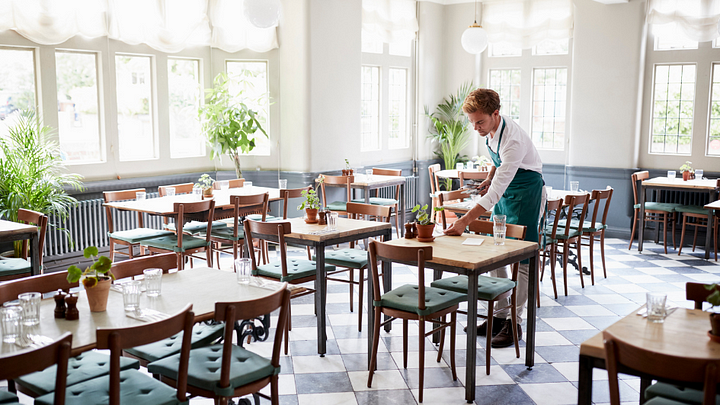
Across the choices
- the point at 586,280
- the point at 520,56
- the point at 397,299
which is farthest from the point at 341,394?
the point at 520,56

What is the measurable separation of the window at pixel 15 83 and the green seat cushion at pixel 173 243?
196 centimetres

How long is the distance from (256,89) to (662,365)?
6.74 metres

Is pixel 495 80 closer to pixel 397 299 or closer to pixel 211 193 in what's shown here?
pixel 211 193

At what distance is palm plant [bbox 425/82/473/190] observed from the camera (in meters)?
9.38

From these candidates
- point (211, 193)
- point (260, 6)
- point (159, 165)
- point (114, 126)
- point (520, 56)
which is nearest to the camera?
point (260, 6)

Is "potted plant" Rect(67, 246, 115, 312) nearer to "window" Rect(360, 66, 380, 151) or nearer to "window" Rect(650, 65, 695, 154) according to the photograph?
"window" Rect(360, 66, 380, 151)

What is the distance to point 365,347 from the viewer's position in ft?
14.4

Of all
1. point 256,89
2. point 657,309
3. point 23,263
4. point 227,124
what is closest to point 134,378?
point 657,309

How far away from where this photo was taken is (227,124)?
730 cm

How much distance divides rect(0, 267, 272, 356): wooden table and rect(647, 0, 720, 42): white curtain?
7076 mm

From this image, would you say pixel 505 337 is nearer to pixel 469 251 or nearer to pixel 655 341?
pixel 469 251

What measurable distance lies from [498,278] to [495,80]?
6135 mm

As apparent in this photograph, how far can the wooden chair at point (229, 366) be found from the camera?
248cm

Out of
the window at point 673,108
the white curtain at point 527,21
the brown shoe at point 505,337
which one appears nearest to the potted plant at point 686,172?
the window at point 673,108
